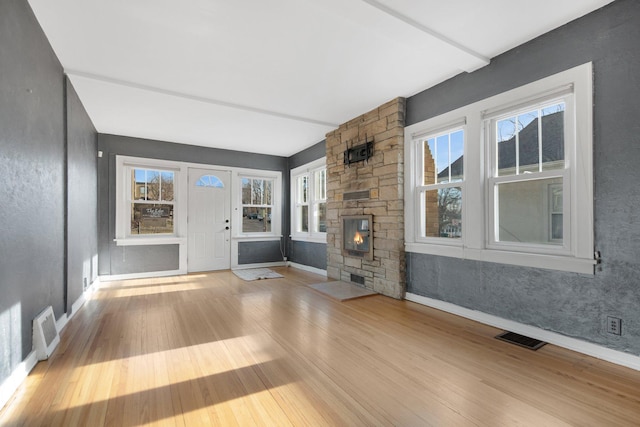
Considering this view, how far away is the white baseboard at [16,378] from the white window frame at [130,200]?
11.5ft

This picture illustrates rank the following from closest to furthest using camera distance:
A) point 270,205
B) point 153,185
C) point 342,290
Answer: point 342,290
point 153,185
point 270,205

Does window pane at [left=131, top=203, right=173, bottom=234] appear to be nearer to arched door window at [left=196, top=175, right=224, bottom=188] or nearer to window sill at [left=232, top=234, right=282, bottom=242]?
arched door window at [left=196, top=175, right=224, bottom=188]

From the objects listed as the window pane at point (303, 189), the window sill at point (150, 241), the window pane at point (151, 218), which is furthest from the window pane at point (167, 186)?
the window pane at point (303, 189)

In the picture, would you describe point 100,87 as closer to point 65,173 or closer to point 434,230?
point 65,173

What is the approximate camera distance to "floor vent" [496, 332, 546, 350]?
2.44 metres

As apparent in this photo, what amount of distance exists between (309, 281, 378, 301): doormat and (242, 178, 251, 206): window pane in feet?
9.71

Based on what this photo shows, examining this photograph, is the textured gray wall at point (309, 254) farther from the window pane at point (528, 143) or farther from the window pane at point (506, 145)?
the window pane at point (528, 143)

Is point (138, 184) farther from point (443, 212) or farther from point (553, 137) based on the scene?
point (553, 137)

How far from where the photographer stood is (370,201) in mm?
4371

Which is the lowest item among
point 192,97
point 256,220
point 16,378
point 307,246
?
point 16,378

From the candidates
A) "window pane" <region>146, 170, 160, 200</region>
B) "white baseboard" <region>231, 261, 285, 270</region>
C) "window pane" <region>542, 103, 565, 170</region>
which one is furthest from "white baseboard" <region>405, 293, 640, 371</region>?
"window pane" <region>146, 170, 160, 200</region>

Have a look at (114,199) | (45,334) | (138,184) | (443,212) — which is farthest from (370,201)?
(114,199)

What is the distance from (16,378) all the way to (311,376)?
193 cm

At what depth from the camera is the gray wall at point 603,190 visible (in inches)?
82.2
